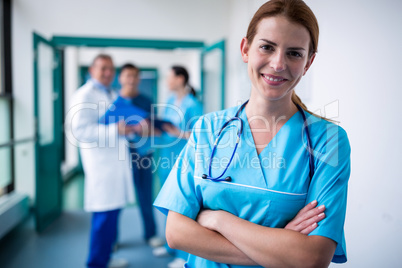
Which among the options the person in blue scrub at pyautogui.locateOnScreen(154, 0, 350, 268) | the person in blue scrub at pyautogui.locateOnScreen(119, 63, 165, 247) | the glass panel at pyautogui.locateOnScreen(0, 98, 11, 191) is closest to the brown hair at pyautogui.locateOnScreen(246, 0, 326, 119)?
the person in blue scrub at pyautogui.locateOnScreen(154, 0, 350, 268)

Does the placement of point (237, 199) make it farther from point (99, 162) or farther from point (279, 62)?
point (99, 162)

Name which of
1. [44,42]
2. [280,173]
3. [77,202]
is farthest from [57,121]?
[280,173]

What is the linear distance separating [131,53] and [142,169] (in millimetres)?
3332

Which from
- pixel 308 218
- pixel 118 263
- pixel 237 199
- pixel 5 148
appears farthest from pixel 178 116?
pixel 308 218

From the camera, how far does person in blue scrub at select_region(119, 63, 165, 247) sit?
2416mm

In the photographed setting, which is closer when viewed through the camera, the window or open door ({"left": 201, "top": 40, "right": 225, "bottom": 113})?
the window

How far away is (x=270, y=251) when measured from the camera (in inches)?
27.8

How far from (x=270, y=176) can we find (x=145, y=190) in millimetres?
1817

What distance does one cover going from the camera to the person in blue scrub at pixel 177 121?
2.24 m

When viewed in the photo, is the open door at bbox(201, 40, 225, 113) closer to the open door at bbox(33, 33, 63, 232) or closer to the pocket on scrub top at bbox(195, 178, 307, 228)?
the open door at bbox(33, 33, 63, 232)

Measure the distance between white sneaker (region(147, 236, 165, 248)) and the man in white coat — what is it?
0.46 m

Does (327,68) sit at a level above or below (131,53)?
below

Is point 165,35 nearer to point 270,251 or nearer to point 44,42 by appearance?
point 44,42

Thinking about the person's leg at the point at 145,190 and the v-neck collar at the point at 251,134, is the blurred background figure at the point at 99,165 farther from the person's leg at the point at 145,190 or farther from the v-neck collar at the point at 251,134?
the v-neck collar at the point at 251,134
